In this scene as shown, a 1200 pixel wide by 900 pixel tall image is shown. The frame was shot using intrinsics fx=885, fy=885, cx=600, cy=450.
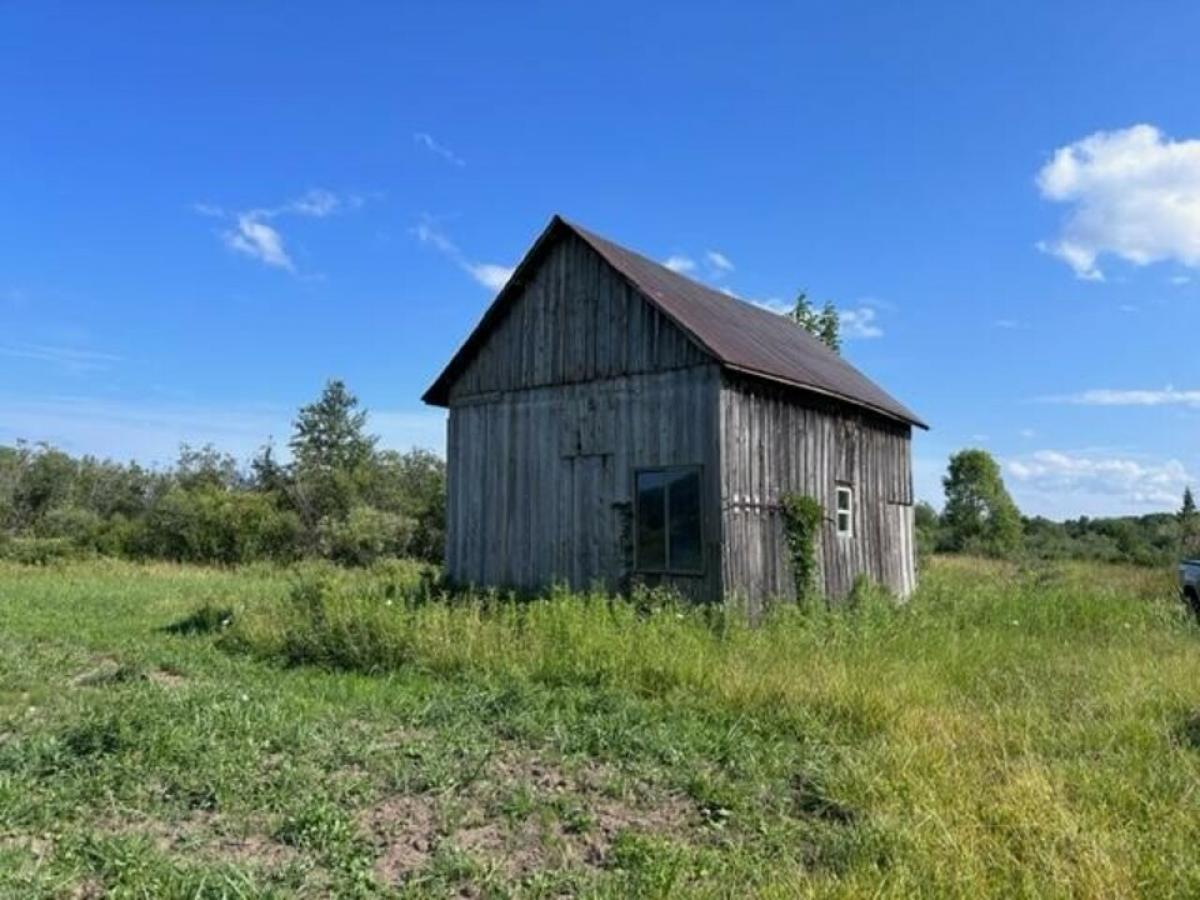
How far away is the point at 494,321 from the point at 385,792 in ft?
37.6

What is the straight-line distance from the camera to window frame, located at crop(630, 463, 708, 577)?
13.4m

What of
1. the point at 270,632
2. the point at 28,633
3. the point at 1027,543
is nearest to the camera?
the point at 270,632

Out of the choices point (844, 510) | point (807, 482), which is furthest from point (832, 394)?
point (844, 510)

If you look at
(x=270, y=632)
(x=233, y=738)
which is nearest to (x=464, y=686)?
(x=233, y=738)

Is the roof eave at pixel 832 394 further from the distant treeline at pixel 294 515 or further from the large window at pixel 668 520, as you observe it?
the distant treeline at pixel 294 515

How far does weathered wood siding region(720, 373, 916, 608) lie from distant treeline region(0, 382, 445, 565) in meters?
20.2

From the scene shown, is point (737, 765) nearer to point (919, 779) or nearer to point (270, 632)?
point (919, 779)

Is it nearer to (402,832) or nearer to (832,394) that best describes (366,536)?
(832,394)

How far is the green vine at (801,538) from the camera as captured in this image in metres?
14.5

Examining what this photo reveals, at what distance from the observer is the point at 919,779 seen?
560cm

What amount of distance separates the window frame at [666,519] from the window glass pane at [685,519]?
3cm

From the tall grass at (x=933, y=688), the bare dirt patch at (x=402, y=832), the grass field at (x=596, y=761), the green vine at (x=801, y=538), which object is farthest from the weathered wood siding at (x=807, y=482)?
the bare dirt patch at (x=402, y=832)

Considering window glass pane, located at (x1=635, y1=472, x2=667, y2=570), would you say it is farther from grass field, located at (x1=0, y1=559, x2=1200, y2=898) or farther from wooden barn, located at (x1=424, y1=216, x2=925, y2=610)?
grass field, located at (x1=0, y1=559, x2=1200, y2=898)

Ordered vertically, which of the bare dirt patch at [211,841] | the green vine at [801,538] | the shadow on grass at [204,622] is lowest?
the bare dirt patch at [211,841]
